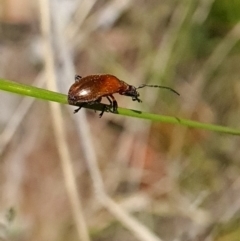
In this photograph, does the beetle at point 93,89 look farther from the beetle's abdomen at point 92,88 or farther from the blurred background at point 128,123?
the blurred background at point 128,123

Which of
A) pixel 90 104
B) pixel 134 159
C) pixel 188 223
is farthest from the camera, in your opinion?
pixel 134 159

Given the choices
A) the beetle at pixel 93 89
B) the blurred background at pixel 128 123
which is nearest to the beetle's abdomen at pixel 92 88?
the beetle at pixel 93 89

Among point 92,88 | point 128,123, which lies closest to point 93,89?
point 92,88

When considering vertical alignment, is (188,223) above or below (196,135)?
below

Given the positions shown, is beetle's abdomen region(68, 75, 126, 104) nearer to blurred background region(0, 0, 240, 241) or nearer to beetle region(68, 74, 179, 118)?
beetle region(68, 74, 179, 118)

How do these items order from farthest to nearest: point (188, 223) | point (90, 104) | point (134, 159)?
1. point (134, 159)
2. point (188, 223)
3. point (90, 104)

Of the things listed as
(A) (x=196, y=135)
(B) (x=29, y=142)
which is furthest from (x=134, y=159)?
(B) (x=29, y=142)

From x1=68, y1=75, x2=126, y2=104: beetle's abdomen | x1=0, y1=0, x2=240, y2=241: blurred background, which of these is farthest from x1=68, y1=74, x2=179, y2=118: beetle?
x1=0, y1=0, x2=240, y2=241: blurred background

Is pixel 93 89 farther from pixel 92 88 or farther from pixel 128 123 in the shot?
pixel 128 123

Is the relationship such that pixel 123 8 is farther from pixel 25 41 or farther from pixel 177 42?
pixel 25 41
